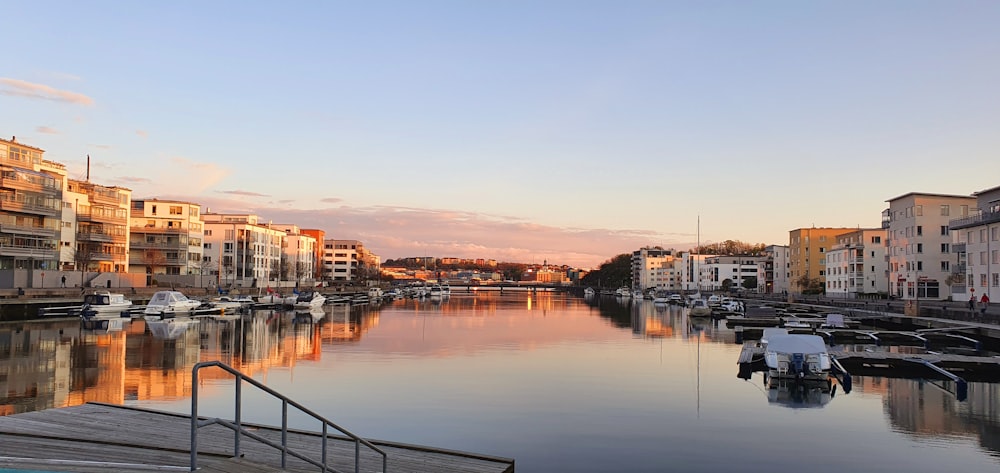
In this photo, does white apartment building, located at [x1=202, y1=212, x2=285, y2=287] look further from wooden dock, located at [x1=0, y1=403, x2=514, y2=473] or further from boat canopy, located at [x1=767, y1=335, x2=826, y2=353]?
wooden dock, located at [x1=0, y1=403, x2=514, y2=473]

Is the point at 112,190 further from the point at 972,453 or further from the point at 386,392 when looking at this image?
the point at 972,453

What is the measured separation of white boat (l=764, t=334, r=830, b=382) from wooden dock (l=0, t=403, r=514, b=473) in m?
25.4

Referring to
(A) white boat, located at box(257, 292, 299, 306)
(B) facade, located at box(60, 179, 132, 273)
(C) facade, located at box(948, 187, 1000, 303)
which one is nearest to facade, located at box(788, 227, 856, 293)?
(C) facade, located at box(948, 187, 1000, 303)

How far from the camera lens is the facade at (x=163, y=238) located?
128 meters

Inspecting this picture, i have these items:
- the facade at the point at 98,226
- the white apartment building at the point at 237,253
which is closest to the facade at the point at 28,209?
the facade at the point at 98,226

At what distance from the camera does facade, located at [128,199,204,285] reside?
12825 centimetres

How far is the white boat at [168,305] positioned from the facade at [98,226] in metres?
23.5

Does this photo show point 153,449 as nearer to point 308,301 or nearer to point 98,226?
point 308,301

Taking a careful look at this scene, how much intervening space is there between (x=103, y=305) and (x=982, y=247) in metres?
96.6

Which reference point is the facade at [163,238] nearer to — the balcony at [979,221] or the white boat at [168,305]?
the white boat at [168,305]

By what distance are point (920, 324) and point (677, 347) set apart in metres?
28.8

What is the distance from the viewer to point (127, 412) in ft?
61.3

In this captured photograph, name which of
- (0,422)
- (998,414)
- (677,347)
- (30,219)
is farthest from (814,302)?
(0,422)

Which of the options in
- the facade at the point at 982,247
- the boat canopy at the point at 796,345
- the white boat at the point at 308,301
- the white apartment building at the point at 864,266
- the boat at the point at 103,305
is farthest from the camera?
the white apartment building at the point at 864,266
